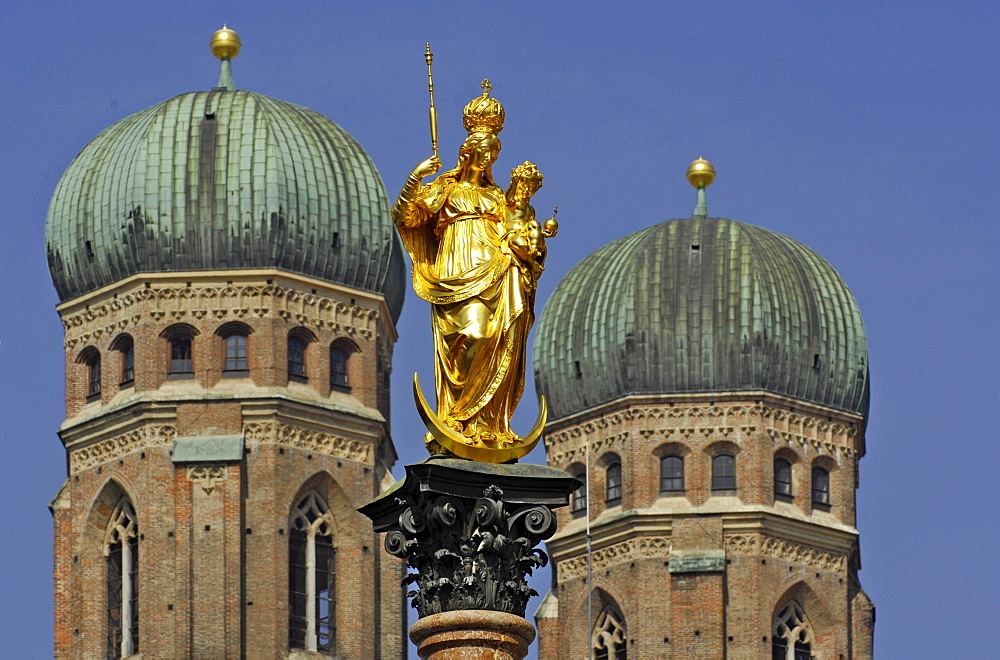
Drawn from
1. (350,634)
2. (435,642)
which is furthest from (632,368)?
(435,642)

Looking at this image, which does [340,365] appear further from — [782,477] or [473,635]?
[473,635]

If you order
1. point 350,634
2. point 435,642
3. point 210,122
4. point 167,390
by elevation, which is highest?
point 210,122

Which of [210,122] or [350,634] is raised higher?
[210,122]

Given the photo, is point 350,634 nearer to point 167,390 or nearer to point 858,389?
point 167,390

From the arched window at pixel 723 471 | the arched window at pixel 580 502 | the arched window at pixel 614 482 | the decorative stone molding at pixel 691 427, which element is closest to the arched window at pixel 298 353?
the decorative stone molding at pixel 691 427

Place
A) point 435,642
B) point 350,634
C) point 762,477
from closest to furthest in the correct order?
1. point 435,642
2. point 350,634
3. point 762,477

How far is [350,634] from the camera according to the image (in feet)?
221

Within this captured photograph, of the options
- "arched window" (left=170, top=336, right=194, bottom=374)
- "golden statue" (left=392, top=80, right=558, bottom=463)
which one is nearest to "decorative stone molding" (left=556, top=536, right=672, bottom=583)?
"arched window" (left=170, top=336, right=194, bottom=374)

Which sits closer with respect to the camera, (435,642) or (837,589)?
(435,642)

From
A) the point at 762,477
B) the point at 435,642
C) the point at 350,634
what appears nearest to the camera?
the point at 435,642

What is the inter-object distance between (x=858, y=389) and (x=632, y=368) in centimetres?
503

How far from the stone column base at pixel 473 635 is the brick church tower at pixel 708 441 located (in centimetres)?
4597

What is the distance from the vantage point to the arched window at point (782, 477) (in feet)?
242

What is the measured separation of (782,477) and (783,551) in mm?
1837
